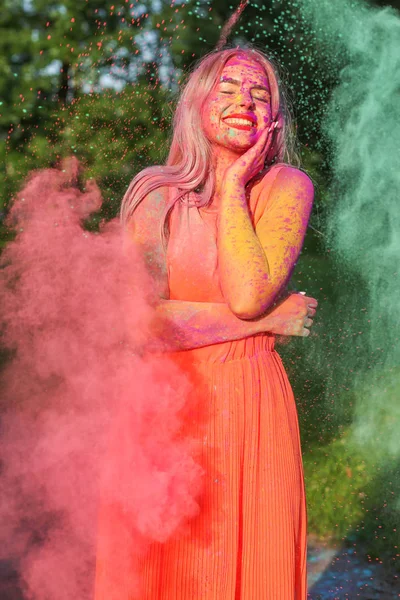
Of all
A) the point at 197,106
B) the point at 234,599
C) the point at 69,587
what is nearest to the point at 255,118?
the point at 197,106

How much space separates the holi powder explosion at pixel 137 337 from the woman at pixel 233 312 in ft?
0.28

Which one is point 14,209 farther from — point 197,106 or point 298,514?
point 298,514

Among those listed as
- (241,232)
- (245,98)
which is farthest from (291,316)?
(245,98)

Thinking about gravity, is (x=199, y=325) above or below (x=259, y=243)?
below

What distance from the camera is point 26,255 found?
5.27 m

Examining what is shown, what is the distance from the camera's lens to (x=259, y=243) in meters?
2.36

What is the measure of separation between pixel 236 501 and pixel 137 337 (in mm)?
574

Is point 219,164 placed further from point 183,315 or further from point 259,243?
point 183,315

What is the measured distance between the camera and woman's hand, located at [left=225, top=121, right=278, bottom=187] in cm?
243

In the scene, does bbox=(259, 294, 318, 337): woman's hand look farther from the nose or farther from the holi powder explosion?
the nose

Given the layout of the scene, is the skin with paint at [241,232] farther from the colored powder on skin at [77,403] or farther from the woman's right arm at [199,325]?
the colored powder on skin at [77,403]

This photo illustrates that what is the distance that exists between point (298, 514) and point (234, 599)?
0.32 meters

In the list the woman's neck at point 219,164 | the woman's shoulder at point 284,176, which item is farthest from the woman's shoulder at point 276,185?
the woman's neck at point 219,164

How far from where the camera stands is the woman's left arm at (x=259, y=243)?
2303 millimetres
